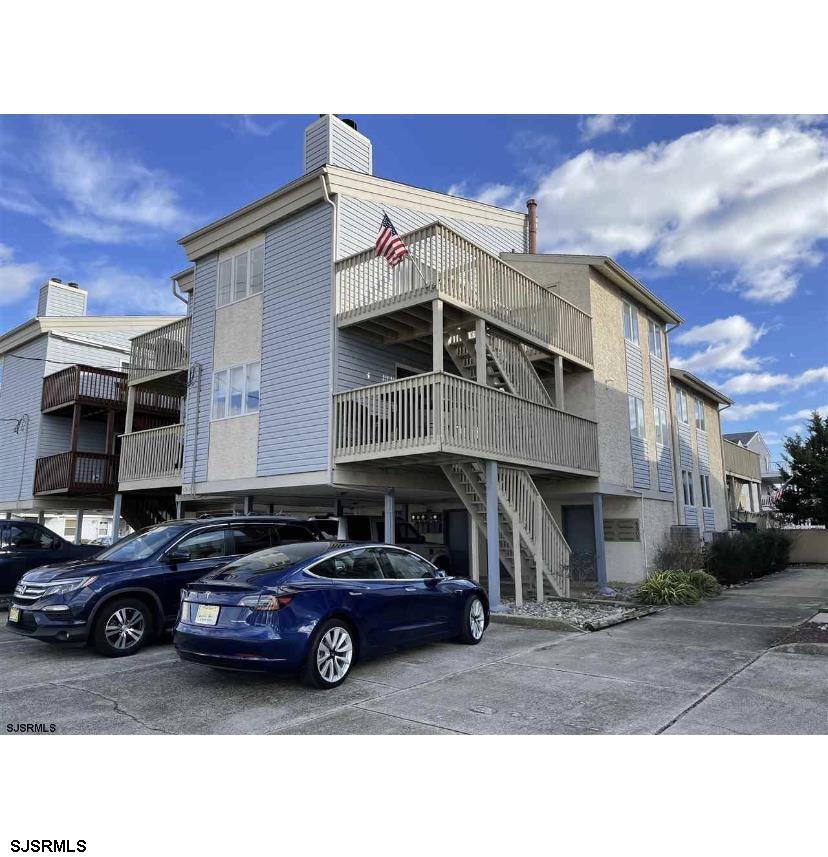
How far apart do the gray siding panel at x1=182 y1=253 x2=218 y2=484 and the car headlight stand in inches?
308

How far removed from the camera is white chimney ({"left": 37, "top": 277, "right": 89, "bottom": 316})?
24734mm

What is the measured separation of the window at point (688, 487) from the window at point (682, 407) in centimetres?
193

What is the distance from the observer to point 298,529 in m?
10.1

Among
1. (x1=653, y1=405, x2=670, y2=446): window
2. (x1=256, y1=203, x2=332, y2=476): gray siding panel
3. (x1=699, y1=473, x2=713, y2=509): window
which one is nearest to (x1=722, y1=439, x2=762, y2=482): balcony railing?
(x1=699, y1=473, x2=713, y2=509): window

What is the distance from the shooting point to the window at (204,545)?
347 inches

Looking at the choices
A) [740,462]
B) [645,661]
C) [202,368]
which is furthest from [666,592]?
[740,462]

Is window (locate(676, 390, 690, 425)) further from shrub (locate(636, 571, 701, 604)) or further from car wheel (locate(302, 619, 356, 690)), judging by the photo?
car wheel (locate(302, 619, 356, 690))

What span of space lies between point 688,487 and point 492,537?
1347 cm

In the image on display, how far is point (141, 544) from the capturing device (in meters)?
8.87

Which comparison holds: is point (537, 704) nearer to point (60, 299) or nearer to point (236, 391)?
point (236, 391)

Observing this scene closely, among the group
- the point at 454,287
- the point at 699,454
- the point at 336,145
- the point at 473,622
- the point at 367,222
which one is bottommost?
the point at 473,622

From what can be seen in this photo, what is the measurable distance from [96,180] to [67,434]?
14.2m

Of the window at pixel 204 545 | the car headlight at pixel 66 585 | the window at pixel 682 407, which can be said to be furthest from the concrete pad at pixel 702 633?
the window at pixel 682 407

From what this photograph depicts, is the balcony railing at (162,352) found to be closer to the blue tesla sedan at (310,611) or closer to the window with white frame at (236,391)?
the window with white frame at (236,391)
